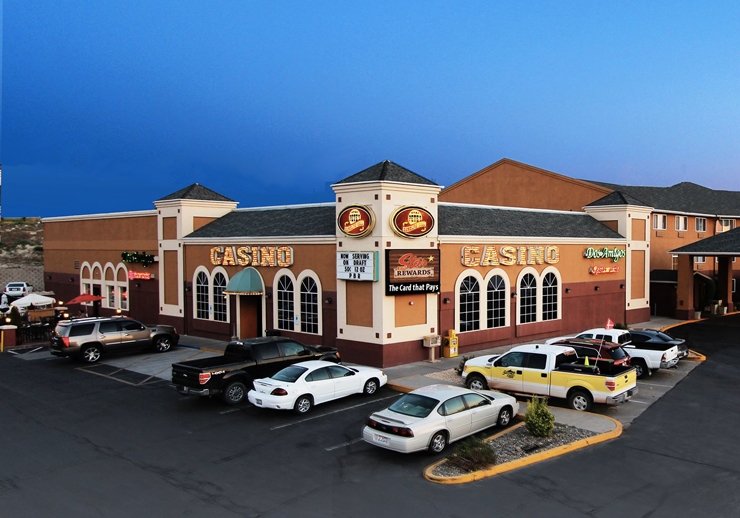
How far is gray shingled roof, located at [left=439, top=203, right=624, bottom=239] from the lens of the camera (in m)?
28.2

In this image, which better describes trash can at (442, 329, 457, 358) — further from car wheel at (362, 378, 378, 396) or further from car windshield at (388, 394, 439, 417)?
car windshield at (388, 394, 439, 417)

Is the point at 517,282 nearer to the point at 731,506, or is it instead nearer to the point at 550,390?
the point at 550,390

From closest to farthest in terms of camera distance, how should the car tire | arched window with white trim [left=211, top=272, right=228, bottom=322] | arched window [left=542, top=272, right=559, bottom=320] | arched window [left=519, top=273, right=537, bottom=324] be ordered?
the car tire
arched window [left=519, top=273, right=537, bottom=324]
arched window [left=542, top=272, right=559, bottom=320]
arched window with white trim [left=211, top=272, right=228, bottom=322]

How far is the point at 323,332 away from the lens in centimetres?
2612

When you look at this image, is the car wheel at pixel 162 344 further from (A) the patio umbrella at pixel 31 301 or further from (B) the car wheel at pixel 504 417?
(B) the car wheel at pixel 504 417

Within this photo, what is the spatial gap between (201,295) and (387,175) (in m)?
13.9

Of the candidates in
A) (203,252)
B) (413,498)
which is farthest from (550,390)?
(203,252)

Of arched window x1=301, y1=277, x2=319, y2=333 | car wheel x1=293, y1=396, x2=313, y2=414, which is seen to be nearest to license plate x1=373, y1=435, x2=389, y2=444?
car wheel x1=293, y1=396, x2=313, y2=414

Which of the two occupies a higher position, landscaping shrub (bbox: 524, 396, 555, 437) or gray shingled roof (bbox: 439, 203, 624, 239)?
gray shingled roof (bbox: 439, 203, 624, 239)

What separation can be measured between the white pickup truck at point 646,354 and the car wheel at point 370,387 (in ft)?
24.1

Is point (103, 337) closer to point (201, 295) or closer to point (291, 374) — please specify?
point (201, 295)

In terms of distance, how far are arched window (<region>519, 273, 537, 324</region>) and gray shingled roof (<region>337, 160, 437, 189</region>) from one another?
8113 mm

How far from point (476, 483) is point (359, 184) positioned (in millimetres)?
14392

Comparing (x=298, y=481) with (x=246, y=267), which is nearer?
(x=298, y=481)
